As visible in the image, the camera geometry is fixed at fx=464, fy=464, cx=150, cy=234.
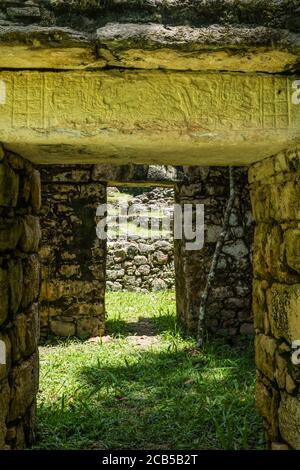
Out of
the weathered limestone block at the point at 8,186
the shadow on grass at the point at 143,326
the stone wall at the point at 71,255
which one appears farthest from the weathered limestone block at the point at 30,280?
the shadow on grass at the point at 143,326

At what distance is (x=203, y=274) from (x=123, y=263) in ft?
13.0

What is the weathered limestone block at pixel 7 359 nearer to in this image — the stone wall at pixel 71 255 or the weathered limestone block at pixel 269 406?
the weathered limestone block at pixel 269 406

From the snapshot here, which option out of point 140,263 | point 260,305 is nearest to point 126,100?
point 260,305

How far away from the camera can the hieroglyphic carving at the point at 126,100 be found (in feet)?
6.13

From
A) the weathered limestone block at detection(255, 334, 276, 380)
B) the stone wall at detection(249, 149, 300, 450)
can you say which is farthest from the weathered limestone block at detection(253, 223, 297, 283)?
the weathered limestone block at detection(255, 334, 276, 380)

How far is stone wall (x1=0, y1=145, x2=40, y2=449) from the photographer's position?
206 cm

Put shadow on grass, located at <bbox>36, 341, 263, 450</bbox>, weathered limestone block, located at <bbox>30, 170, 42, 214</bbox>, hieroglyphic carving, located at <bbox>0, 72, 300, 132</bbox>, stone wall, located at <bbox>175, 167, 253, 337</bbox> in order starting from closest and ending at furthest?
hieroglyphic carving, located at <bbox>0, 72, 300, 132</bbox>
weathered limestone block, located at <bbox>30, 170, 42, 214</bbox>
shadow on grass, located at <bbox>36, 341, 263, 450</bbox>
stone wall, located at <bbox>175, 167, 253, 337</bbox>

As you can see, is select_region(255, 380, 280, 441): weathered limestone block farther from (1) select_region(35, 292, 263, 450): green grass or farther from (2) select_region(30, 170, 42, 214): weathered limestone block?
(2) select_region(30, 170, 42, 214): weathered limestone block

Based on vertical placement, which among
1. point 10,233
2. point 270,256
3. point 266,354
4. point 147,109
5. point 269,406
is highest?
point 147,109

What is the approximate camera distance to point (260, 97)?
1.90 meters

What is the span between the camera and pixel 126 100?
6.15 feet

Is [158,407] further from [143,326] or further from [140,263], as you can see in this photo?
[140,263]

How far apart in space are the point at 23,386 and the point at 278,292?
1331 millimetres

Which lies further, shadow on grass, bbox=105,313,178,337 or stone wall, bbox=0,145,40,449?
shadow on grass, bbox=105,313,178,337
